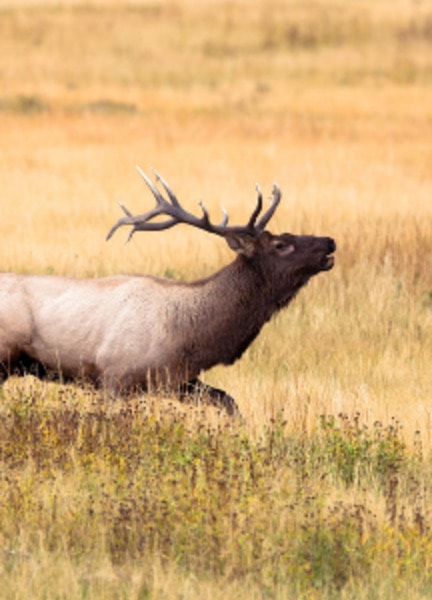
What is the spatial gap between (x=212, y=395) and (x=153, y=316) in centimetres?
55

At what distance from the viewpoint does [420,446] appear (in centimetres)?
714

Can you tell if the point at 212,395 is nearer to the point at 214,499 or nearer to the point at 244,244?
the point at 244,244

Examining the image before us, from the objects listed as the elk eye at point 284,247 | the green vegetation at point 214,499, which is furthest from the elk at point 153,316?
the green vegetation at point 214,499

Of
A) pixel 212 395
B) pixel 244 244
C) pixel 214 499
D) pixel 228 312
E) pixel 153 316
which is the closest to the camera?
pixel 214 499

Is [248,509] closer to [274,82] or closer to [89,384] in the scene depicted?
[89,384]

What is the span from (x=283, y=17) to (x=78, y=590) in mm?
45530

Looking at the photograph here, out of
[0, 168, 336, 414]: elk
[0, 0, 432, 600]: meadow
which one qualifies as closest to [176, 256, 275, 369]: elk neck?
[0, 168, 336, 414]: elk

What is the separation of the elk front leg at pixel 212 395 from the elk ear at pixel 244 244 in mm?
789

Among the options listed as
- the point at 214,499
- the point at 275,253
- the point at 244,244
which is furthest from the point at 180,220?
the point at 214,499

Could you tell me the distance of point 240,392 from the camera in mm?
8719

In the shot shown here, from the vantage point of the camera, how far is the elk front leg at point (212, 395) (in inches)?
316

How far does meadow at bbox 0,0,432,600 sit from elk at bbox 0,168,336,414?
19 cm

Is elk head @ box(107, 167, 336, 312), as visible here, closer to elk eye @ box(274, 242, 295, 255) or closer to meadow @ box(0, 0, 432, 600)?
elk eye @ box(274, 242, 295, 255)

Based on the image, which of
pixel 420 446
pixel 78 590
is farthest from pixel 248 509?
pixel 420 446
